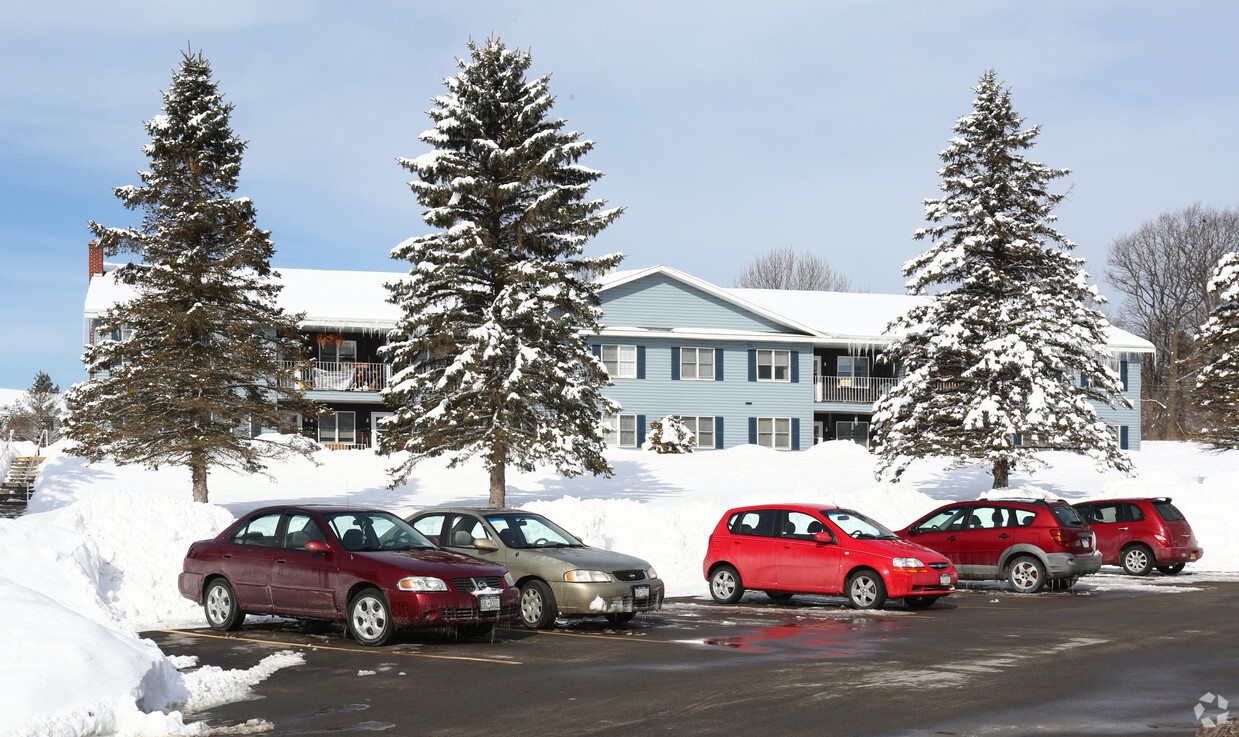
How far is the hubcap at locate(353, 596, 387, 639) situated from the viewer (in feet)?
40.7

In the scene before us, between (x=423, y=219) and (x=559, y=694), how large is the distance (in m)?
22.4

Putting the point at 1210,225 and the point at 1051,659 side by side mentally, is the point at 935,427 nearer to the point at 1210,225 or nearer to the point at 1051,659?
the point at 1051,659

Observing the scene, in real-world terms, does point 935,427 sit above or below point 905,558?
above

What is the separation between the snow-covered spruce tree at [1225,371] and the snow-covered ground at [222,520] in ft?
15.5

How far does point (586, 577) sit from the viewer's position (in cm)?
1410

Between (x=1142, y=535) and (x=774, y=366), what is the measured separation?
90.3ft

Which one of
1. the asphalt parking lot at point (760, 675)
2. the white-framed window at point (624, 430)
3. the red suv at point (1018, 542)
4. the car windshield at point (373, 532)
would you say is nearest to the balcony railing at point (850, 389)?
the white-framed window at point (624, 430)

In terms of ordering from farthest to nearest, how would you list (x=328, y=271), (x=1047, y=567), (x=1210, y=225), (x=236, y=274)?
(x=1210, y=225) < (x=328, y=271) < (x=236, y=274) < (x=1047, y=567)

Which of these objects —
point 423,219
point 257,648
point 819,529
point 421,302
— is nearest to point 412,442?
point 421,302

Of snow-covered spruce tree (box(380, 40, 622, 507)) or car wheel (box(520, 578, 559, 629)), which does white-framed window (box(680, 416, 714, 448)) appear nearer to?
snow-covered spruce tree (box(380, 40, 622, 507))

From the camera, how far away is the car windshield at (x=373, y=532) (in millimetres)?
13242

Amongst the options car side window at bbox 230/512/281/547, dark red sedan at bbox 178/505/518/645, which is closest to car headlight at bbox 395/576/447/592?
dark red sedan at bbox 178/505/518/645

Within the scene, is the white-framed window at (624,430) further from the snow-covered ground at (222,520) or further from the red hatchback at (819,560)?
the red hatchback at (819,560)

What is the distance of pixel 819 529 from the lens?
1736 centimetres
